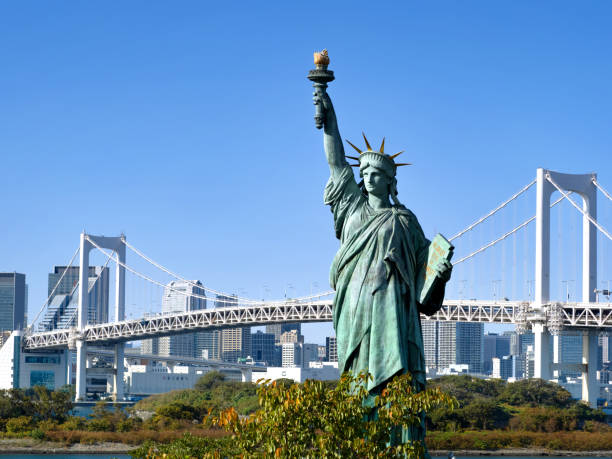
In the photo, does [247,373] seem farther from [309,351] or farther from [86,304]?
[309,351]

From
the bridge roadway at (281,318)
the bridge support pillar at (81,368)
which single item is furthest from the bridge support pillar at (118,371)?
the bridge support pillar at (81,368)

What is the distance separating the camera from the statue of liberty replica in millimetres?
9047

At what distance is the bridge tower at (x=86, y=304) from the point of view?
67625mm

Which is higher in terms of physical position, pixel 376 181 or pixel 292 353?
pixel 376 181

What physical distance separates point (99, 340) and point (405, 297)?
2376 inches

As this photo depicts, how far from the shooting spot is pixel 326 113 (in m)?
9.73

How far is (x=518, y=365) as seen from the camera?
156 metres

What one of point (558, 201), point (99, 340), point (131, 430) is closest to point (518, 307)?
point (558, 201)

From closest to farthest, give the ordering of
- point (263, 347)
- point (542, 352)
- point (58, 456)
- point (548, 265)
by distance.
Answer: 1. point (58, 456)
2. point (548, 265)
3. point (542, 352)
4. point (263, 347)

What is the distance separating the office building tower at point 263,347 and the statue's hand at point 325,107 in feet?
508

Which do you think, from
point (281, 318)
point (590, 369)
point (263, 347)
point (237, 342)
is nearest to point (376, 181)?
point (590, 369)

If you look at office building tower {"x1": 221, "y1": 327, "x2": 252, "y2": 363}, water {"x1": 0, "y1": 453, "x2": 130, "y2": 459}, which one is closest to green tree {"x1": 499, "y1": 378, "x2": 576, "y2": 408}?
water {"x1": 0, "y1": 453, "x2": 130, "y2": 459}

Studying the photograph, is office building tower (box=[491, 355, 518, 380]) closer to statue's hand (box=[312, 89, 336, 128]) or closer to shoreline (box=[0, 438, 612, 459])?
shoreline (box=[0, 438, 612, 459])

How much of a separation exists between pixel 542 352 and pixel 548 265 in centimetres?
393
